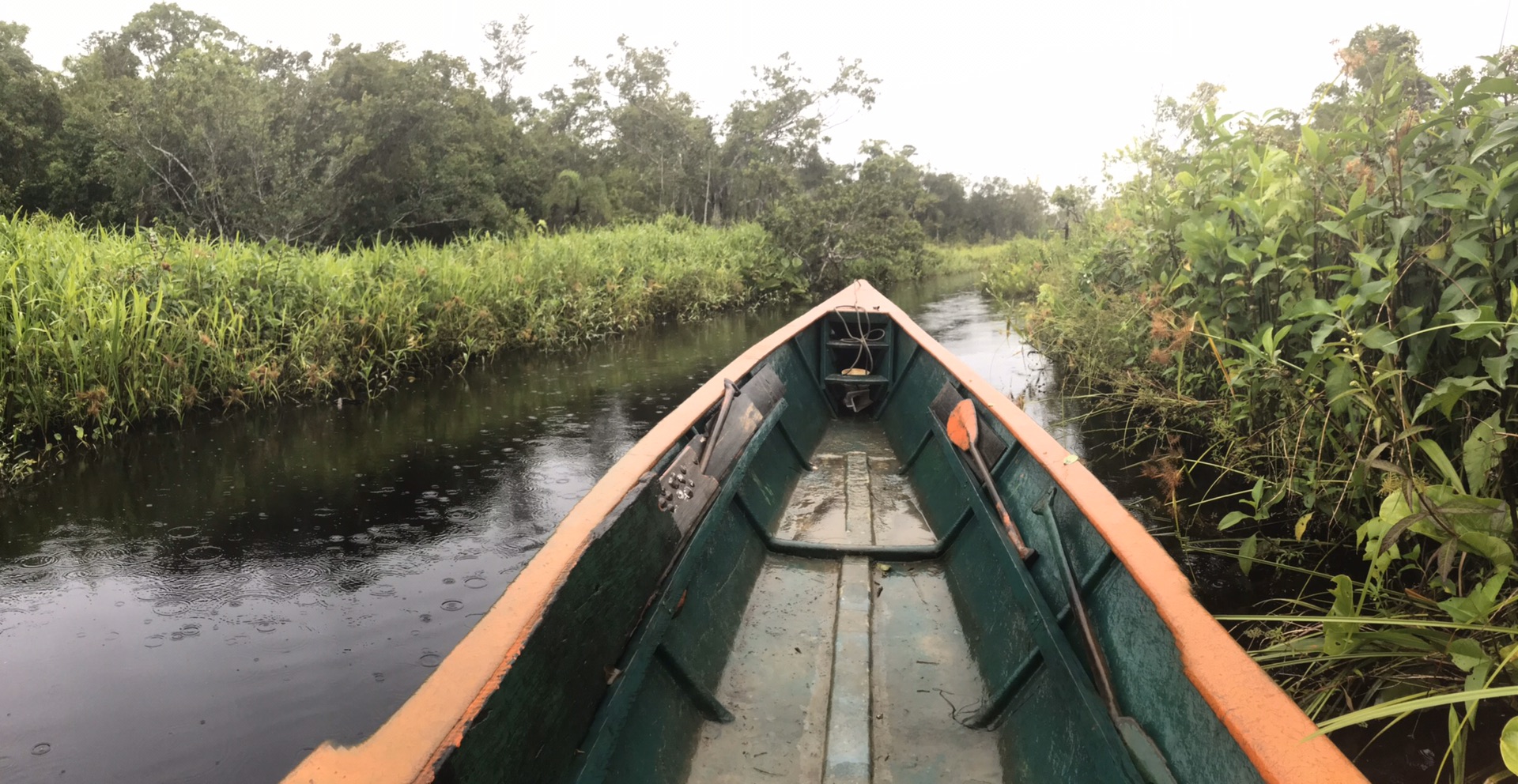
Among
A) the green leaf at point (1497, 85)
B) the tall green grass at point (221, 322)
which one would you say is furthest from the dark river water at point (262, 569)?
the green leaf at point (1497, 85)

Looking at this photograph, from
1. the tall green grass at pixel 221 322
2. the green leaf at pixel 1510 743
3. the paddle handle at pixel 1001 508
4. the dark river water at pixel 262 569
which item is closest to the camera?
the green leaf at pixel 1510 743

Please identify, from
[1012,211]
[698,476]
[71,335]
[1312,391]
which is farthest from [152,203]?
[1012,211]

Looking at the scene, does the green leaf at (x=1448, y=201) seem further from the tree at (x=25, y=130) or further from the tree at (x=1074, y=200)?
the tree at (x=25, y=130)

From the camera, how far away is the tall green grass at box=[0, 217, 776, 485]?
16.0 feet

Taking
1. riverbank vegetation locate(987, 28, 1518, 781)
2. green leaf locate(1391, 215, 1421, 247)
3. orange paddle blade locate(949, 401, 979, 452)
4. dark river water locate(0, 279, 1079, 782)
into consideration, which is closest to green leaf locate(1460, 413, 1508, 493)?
riverbank vegetation locate(987, 28, 1518, 781)

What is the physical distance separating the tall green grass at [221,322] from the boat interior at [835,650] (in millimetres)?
4189

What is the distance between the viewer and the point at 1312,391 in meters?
2.96

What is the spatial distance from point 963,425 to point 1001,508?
687 millimetres

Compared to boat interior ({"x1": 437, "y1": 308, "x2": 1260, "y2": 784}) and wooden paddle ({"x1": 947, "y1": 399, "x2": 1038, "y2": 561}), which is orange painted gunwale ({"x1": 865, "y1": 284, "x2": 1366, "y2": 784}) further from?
wooden paddle ({"x1": 947, "y1": 399, "x2": 1038, "y2": 561})

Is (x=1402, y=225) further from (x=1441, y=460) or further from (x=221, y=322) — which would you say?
(x=221, y=322)

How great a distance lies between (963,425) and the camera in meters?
3.24

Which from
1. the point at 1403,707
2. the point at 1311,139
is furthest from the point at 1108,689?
the point at 1311,139

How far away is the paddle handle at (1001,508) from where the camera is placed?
2359mm

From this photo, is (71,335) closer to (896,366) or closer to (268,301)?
(268,301)
